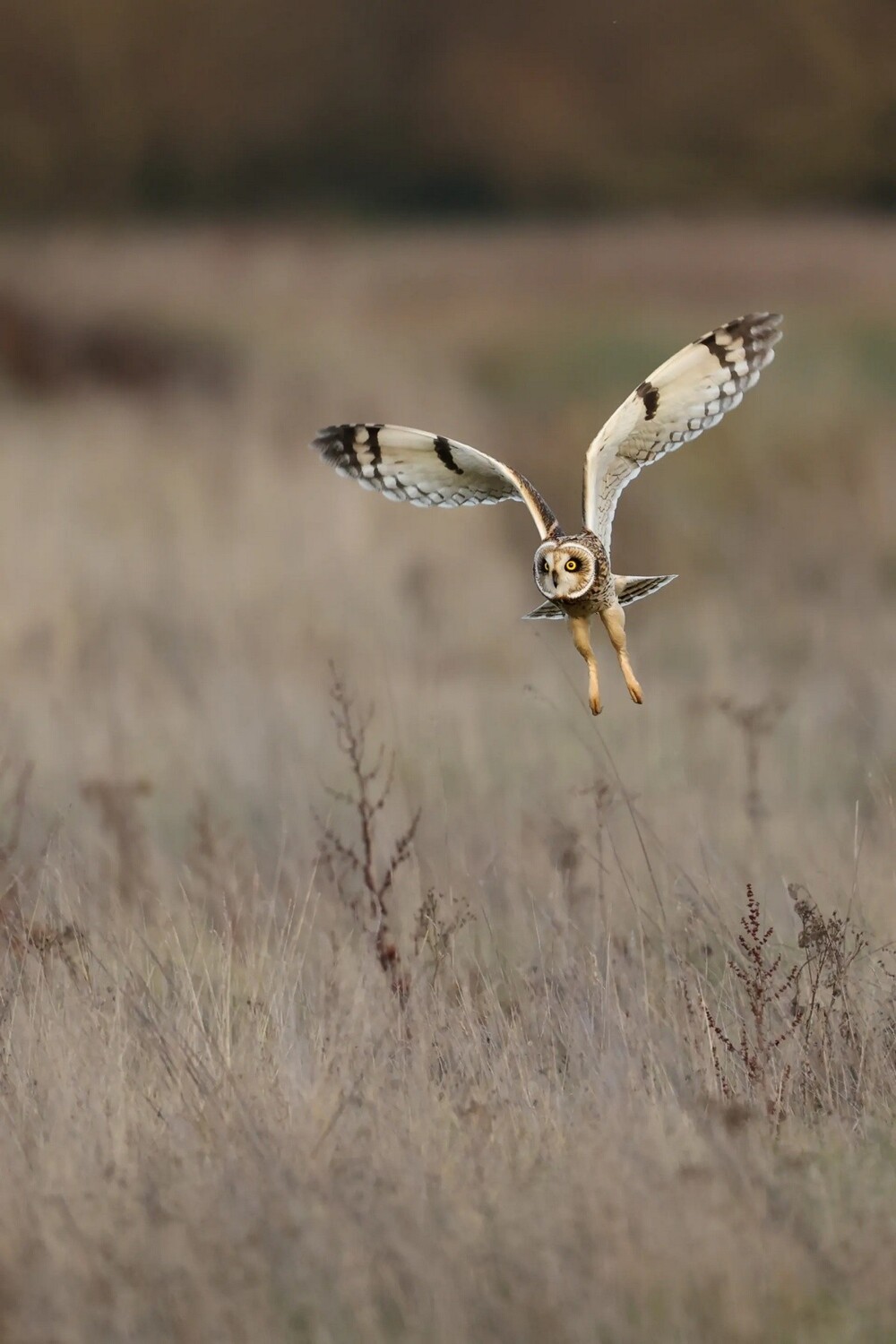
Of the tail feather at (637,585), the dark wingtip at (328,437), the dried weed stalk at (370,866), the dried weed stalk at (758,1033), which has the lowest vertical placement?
the dried weed stalk at (758,1033)

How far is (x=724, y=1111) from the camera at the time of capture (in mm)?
4172

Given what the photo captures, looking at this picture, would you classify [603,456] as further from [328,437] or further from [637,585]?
[328,437]

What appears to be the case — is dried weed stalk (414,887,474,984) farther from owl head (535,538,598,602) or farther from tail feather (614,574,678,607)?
owl head (535,538,598,602)

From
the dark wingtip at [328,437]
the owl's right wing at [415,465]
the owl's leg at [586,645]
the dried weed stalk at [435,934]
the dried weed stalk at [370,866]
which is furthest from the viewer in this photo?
the dried weed stalk at [370,866]

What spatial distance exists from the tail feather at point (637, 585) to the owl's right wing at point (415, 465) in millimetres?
215

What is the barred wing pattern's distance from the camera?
2918 mm

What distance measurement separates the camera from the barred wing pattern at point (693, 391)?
115 inches

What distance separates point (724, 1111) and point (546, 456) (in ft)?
55.7

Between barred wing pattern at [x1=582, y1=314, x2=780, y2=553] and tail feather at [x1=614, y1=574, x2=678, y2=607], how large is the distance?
158 millimetres

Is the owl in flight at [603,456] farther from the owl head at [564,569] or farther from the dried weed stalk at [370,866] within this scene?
the dried weed stalk at [370,866]

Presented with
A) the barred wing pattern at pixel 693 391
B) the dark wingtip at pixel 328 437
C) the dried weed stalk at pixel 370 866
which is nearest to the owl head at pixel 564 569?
the barred wing pattern at pixel 693 391

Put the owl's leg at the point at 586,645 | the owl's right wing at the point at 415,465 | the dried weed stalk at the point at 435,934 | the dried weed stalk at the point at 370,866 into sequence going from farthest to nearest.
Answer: the dried weed stalk at the point at 370,866 < the dried weed stalk at the point at 435,934 < the owl's right wing at the point at 415,465 < the owl's leg at the point at 586,645

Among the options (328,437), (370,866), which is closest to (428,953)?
(370,866)

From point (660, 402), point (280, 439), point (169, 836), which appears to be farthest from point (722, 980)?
point (280, 439)
